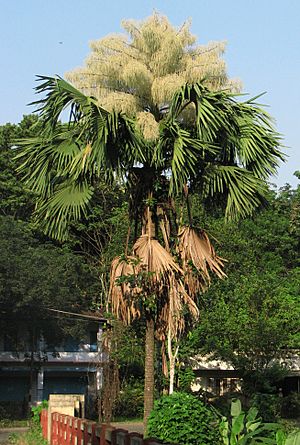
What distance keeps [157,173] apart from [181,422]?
13.9 feet

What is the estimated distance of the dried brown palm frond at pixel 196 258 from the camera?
1334 cm

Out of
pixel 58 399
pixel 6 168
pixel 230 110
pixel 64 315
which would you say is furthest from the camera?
pixel 6 168

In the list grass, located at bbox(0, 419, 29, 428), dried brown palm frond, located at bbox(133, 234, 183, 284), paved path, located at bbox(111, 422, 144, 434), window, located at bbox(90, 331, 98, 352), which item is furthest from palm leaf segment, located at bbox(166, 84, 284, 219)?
window, located at bbox(90, 331, 98, 352)

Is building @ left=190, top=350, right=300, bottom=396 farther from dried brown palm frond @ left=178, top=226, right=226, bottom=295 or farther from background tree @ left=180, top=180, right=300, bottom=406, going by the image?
dried brown palm frond @ left=178, top=226, right=226, bottom=295

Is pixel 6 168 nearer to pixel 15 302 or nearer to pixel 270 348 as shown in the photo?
pixel 15 302

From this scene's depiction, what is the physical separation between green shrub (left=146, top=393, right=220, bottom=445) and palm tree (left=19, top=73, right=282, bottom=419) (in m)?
0.86

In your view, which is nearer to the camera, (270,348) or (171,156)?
(171,156)

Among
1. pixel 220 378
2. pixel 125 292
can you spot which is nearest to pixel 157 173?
pixel 125 292

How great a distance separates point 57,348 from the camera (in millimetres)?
45656

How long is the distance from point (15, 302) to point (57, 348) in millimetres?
9682

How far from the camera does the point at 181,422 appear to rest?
1188cm

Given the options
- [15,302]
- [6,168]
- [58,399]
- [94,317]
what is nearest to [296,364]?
[94,317]

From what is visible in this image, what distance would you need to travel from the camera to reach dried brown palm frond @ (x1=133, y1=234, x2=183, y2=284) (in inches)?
509

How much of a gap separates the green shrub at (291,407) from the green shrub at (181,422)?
28459 mm
